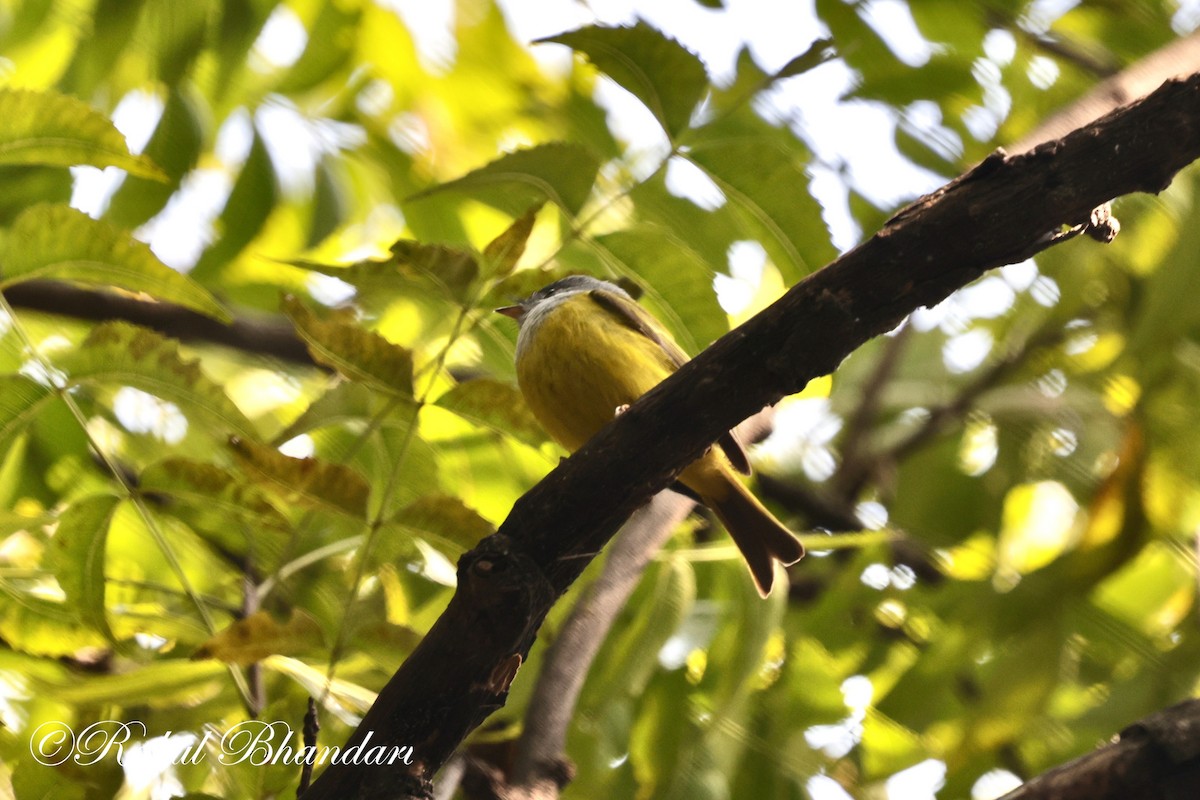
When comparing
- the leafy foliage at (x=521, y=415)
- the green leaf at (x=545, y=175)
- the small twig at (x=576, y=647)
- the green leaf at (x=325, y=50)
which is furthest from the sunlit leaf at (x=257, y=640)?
the green leaf at (x=325, y=50)

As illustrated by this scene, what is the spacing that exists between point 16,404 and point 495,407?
3.32 ft

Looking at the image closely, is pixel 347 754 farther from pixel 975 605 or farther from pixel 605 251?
pixel 975 605

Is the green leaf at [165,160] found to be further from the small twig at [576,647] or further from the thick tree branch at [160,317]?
the small twig at [576,647]

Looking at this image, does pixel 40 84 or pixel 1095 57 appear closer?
pixel 40 84

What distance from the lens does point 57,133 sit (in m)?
2.32

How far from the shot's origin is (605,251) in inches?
102

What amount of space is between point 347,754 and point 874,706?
2.31 m

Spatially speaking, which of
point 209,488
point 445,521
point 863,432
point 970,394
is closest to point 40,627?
point 209,488

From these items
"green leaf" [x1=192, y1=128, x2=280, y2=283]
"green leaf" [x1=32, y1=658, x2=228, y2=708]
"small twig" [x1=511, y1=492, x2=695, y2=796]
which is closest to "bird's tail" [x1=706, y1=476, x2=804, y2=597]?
"small twig" [x1=511, y1=492, x2=695, y2=796]

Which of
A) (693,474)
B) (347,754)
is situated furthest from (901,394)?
(347,754)

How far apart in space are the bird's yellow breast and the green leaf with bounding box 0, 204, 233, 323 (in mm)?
853

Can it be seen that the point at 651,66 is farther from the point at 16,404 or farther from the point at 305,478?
Answer: the point at 16,404

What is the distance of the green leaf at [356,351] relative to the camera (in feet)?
7.27

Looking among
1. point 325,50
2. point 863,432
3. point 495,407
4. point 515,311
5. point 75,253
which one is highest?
point 325,50
